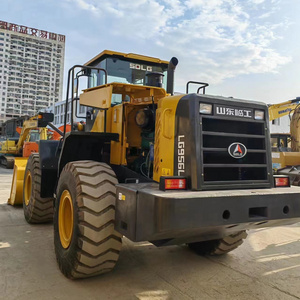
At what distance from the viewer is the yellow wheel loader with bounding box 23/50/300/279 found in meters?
2.63

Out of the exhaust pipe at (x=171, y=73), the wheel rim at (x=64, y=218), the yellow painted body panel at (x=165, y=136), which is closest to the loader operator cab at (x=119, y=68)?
the exhaust pipe at (x=171, y=73)

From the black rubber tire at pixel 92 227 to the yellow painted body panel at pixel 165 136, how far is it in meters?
0.54

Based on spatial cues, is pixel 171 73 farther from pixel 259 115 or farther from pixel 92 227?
pixel 92 227

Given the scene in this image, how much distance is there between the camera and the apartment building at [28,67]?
101194 millimetres

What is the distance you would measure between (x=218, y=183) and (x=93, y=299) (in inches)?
64.6

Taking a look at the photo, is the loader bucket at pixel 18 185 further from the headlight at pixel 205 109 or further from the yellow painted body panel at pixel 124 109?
the headlight at pixel 205 109

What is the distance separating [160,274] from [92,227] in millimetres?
1113

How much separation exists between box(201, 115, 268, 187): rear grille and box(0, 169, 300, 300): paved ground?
3.80ft

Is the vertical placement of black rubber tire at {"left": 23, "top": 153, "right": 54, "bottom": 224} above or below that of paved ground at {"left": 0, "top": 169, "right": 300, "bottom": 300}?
above

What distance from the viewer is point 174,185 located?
2785 mm

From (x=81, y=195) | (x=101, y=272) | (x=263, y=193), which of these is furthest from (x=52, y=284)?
(x=263, y=193)

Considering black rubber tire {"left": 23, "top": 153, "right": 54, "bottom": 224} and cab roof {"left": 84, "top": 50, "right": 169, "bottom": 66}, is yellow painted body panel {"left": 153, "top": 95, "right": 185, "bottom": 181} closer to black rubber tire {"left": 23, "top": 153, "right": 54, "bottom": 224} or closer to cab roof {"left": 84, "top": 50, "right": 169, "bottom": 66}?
cab roof {"left": 84, "top": 50, "right": 169, "bottom": 66}

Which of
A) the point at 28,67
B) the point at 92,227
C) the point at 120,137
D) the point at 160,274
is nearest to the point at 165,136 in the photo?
the point at 120,137

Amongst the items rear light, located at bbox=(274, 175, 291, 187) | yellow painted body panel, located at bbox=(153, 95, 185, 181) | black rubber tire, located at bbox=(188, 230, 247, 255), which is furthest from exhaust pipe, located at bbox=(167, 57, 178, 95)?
black rubber tire, located at bbox=(188, 230, 247, 255)
